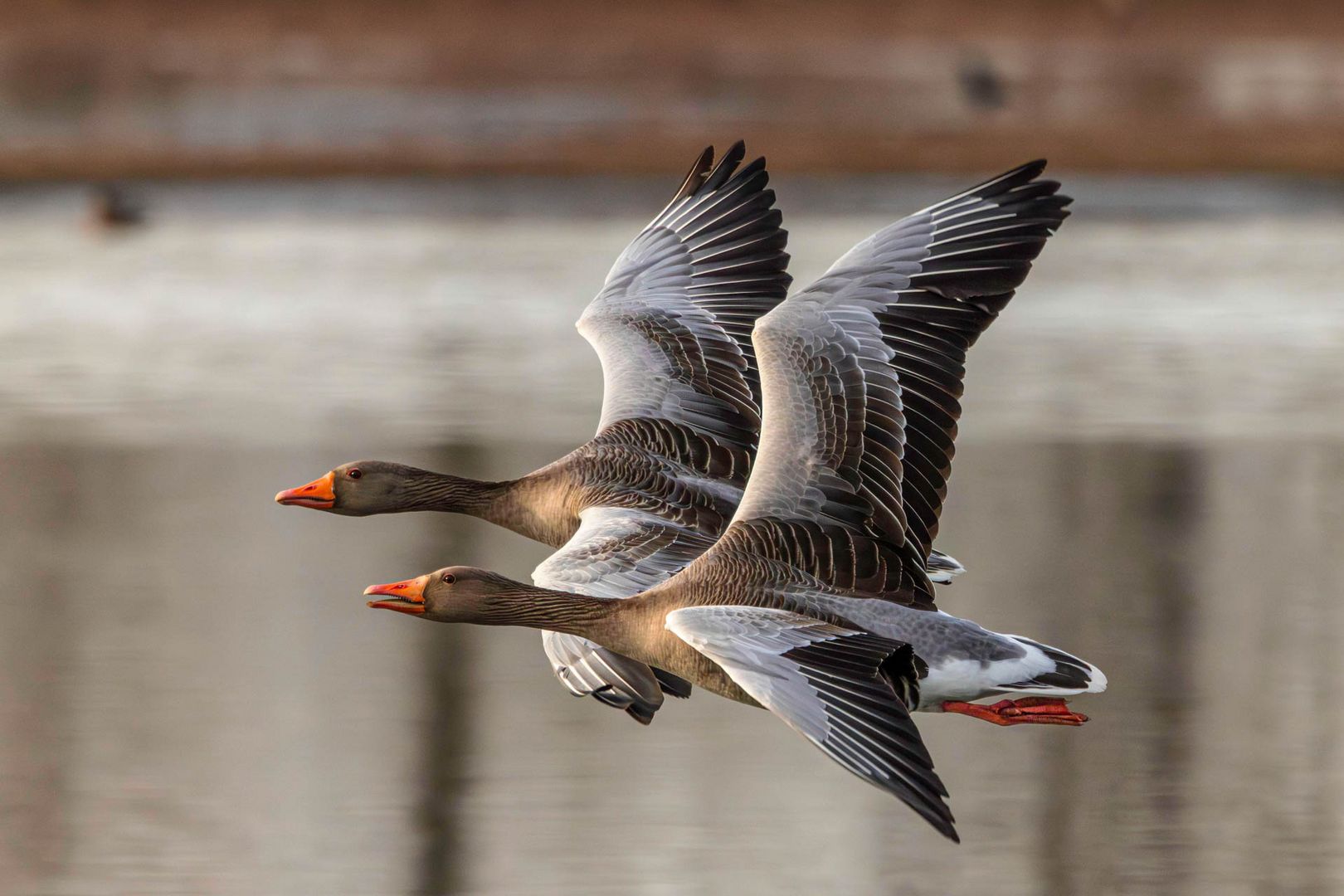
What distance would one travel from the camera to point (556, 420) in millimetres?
17047

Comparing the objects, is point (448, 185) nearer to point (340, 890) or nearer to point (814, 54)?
point (814, 54)

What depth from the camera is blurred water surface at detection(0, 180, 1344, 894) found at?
862 centimetres

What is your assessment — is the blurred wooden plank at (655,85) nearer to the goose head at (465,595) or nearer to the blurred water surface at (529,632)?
the blurred water surface at (529,632)

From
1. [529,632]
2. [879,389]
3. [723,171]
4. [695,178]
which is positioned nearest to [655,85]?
[529,632]

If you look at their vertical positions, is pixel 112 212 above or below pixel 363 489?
above

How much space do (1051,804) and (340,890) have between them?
9.74ft

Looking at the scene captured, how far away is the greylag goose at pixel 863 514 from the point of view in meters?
→ 7.27

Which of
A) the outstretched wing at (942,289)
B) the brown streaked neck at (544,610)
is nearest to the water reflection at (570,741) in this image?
the brown streaked neck at (544,610)

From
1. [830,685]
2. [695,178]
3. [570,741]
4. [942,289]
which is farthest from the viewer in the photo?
[695,178]

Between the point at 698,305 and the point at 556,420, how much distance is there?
22.7 feet

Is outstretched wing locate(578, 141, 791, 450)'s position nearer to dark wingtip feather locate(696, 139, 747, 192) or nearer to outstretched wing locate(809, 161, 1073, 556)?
dark wingtip feather locate(696, 139, 747, 192)

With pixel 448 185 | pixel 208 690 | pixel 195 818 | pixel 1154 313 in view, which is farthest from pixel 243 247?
pixel 195 818

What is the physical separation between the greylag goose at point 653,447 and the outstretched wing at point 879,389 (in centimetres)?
97

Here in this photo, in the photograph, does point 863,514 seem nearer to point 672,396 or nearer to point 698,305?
point 672,396
